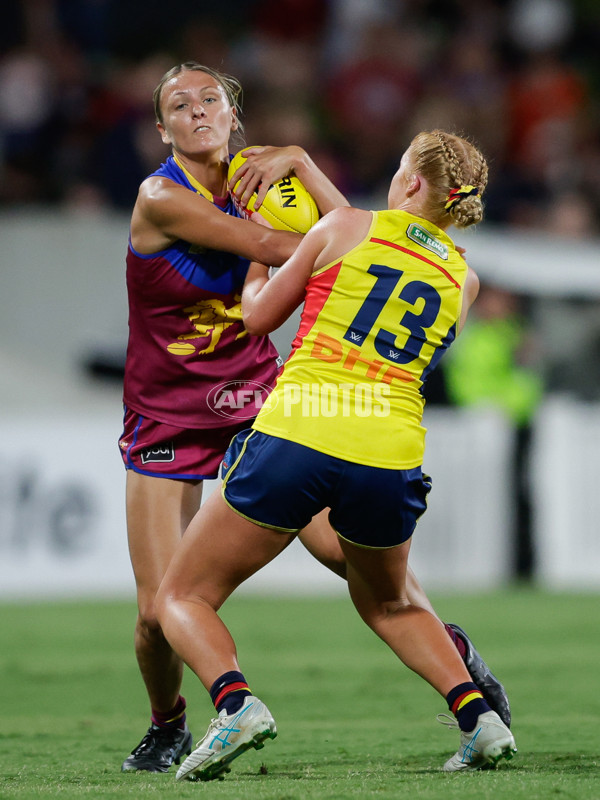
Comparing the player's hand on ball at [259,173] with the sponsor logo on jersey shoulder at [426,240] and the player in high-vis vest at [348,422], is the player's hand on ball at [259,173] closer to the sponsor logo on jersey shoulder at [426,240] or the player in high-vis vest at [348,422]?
the player in high-vis vest at [348,422]

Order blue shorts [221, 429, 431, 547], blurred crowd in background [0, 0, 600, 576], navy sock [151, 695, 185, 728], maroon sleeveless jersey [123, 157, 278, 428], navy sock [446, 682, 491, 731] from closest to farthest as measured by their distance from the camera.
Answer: blue shorts [221, 429, 431, 547]
navy sock [446, 682, 491, 731]
maroon sleeveless jersey [123, 157, 278, 428]
navy sock [151, 695, 185, 728]
blurred crowd in background [0, 0, 600, 576]

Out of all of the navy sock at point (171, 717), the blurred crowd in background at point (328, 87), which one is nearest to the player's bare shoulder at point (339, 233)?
the navy sock at point (171, 717)

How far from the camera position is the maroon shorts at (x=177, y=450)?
450 cm

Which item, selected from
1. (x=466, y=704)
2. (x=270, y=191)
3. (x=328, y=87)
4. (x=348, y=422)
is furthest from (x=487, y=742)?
(x=328, y=87)

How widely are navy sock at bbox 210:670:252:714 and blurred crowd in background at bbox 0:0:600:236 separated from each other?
324 inches

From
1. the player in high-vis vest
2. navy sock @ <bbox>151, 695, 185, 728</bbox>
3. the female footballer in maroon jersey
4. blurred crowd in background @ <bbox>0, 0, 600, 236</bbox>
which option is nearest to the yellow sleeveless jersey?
the player in high-vis vest

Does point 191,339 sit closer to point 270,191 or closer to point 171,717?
point 270,191

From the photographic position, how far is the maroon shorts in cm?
450

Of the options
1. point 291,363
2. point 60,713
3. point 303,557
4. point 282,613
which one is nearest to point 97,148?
point 303,557

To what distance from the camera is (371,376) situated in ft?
12.6

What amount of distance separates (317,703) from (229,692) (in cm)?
204

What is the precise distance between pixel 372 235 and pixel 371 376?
415 mm

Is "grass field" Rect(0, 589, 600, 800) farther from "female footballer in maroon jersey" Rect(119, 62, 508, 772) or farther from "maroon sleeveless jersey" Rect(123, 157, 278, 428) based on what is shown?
"maroon sleeveless jersey" Rect(123, 157, 278, 428)

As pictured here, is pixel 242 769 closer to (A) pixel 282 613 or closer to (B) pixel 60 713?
(B) pixel 60 713
